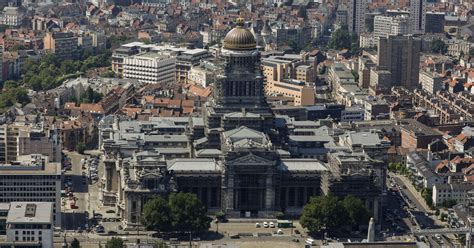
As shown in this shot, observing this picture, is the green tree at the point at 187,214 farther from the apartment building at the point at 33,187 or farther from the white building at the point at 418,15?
the white building at the point at 418,15

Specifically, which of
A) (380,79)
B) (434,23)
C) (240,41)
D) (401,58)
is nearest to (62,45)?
(380,79)

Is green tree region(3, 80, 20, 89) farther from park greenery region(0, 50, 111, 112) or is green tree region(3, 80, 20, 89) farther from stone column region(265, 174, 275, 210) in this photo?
stone column region(265, 174, 275, 210)

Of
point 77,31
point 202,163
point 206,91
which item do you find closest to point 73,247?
point 202,163

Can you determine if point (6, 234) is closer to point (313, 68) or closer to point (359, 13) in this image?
point (313, 68)

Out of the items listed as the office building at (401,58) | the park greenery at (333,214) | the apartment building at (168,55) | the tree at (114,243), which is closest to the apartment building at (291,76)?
the office building at (401,58)

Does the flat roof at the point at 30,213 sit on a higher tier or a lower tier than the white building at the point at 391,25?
lower

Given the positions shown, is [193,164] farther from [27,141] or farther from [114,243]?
[27,141]
